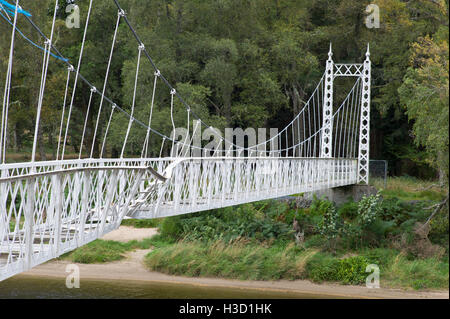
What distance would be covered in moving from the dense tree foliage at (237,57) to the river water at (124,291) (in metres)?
5.49

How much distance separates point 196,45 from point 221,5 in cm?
134

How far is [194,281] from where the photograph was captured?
13492 millimetres

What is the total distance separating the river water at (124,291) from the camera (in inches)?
484

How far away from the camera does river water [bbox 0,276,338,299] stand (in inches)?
484

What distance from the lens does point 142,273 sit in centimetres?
1384

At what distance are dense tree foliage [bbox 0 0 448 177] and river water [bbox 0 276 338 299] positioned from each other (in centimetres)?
549
